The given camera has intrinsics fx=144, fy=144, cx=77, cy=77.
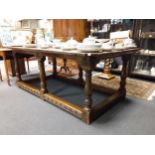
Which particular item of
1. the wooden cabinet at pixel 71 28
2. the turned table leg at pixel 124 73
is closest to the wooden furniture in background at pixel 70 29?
the wooden cabinet at pixel 71 28

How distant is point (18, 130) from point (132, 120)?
4.06ft

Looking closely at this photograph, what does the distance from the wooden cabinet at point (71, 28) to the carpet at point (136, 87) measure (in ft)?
4.37

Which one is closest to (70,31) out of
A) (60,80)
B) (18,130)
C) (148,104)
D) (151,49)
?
(60,80)

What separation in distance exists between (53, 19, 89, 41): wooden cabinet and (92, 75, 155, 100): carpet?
4.37 ft

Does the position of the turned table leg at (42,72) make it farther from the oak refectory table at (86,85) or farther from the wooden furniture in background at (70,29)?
the wooden furniture in background at (70,29)

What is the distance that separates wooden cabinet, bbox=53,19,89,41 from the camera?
3660 mm

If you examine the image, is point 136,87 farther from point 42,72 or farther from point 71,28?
point 71,28

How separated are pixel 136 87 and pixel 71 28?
91.4 inches

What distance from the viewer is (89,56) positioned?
4.37 ft

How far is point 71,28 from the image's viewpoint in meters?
3.87

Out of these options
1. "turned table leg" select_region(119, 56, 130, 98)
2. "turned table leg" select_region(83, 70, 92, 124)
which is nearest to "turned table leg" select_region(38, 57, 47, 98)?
"turned table leg" select_region(83, 70, 92, 124)

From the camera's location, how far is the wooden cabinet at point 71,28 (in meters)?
3.66

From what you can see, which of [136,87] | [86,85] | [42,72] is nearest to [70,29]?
[42,72]
